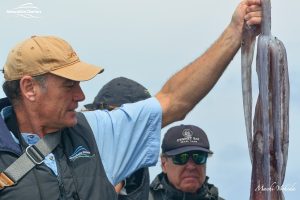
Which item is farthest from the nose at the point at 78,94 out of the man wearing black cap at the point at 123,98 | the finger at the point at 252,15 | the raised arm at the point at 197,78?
the finger at the point at 252,15

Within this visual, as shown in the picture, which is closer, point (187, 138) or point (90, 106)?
point (90, 106)

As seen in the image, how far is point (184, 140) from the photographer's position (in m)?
13.1

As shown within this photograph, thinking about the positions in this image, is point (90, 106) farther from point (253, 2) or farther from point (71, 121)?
point (253, 2)

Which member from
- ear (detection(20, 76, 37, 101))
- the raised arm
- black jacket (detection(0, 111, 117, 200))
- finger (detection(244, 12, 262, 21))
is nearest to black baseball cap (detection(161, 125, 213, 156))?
the raised arm

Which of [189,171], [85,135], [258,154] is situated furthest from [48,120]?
[189,171]

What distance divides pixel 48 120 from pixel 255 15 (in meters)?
2.37

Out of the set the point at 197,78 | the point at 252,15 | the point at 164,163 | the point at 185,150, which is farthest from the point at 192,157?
the point at 252,15

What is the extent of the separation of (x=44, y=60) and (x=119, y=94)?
157 cm

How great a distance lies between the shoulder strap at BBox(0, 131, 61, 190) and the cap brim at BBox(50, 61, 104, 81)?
59cm

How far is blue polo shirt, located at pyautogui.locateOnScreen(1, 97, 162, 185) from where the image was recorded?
10.3m

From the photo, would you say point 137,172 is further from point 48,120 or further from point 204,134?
point 204,134

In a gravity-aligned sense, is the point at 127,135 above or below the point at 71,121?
below

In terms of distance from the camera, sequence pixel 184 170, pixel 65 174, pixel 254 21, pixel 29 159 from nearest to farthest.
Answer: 1. pixel 254 21
2. pixel 29 159
3. pixel 65 174
4. pixel 184 170

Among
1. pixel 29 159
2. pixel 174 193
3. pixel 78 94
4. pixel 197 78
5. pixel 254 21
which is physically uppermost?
pixel 254 21
